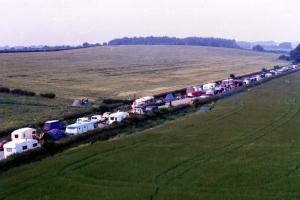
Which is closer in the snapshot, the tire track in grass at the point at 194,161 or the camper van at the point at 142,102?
the tire track in grass at the point at 194,161

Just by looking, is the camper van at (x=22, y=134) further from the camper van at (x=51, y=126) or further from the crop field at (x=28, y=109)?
the crop field at (x=28, y=109)

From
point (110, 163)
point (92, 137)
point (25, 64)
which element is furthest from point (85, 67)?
point (110, 163)

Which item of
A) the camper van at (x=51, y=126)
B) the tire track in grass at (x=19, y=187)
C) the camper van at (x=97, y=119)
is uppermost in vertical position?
the tire track in grass at (x=19, y=187)

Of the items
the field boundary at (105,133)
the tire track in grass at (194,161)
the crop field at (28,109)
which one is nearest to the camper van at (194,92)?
the field boundary at (105,133)

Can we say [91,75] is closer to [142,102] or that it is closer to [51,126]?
[142,102]

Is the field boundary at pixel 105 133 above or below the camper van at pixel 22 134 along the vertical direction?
below

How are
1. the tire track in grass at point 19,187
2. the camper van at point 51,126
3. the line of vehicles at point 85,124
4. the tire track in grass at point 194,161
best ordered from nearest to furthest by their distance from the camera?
the tire track in grass at point 19,187 < the tire track in grass at point 194,161 < the line of vehicles at point 85,124 < the camper van at point 51,126

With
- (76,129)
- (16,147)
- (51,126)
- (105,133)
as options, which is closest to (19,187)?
(16,147)

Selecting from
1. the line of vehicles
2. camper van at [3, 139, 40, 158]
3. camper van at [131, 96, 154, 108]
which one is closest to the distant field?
the line of vehicles
